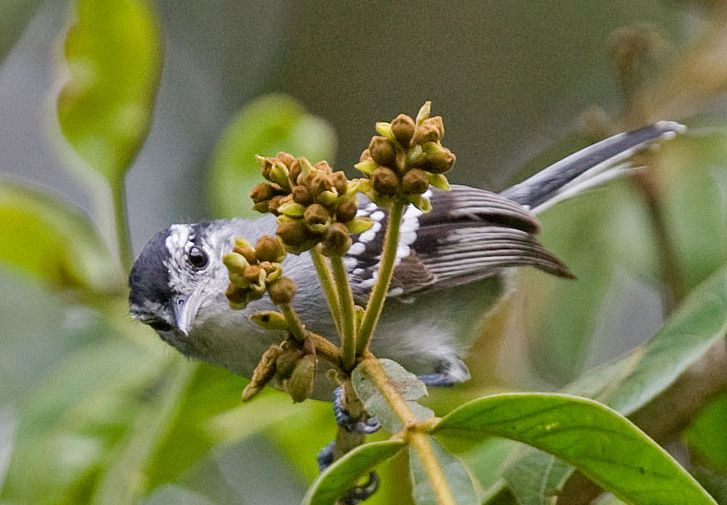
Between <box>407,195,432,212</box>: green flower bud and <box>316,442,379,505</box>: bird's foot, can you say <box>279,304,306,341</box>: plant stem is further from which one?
<box>316,442,379,505</box>: bird's foot

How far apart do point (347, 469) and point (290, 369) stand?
0.56ft

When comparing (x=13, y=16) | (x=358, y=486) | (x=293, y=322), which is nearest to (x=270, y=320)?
(x=293, y=322)

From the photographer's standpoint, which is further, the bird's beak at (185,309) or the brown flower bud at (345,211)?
the bird's beak at (185,309)

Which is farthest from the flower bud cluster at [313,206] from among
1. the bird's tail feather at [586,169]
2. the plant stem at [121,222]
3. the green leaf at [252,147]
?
the bird's tail feather at [586,169]

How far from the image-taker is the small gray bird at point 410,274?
7.33ft

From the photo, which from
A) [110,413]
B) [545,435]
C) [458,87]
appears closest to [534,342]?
[110,413]

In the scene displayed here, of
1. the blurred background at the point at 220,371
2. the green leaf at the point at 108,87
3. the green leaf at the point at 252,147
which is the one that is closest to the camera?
the blurred background at the point at 220,371

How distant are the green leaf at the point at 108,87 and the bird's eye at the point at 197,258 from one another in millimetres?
247

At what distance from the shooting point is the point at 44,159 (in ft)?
20.0

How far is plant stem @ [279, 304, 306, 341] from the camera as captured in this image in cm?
130

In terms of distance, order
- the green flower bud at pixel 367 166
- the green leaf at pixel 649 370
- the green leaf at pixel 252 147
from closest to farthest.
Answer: the green flower bud at pixel 367 166, the green leaf at pixel 649 370, the green leaf at pixel 252 147

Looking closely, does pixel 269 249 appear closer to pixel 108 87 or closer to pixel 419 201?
pixel 419 201

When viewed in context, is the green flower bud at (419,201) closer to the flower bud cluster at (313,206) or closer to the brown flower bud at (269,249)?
the flower bud cluster at (313,206)

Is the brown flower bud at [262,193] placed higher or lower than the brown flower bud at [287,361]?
higher
